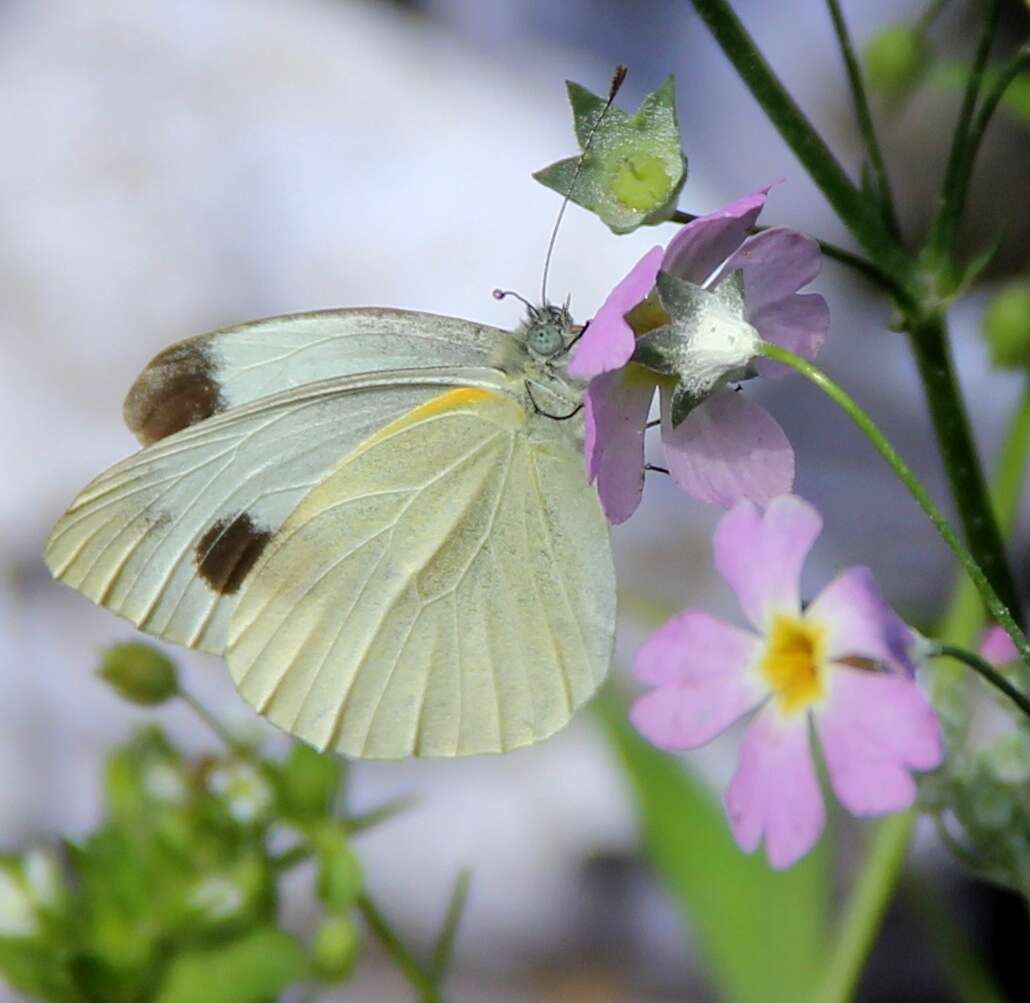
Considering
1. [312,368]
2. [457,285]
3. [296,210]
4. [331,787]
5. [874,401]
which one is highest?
[296,210]

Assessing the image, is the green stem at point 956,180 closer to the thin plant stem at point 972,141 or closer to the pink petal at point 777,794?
the thin plant stem at point 972,141

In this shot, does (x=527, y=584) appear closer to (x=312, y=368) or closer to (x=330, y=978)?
(x=312, y=368)

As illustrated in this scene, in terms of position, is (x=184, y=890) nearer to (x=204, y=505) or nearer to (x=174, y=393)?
(x=204, y=505)

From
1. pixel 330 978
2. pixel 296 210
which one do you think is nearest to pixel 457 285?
pixel 296 210

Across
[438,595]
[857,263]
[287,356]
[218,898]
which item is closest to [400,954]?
[218,898]

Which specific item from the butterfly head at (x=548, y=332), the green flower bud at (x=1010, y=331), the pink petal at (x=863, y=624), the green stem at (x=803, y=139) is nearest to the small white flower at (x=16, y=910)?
the butterfly head at (x=548, y=332)

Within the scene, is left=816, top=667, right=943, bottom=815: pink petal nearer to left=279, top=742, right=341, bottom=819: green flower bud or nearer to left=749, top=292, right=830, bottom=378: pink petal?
left=749, top=292, right=830, bottom=378: pink petal
